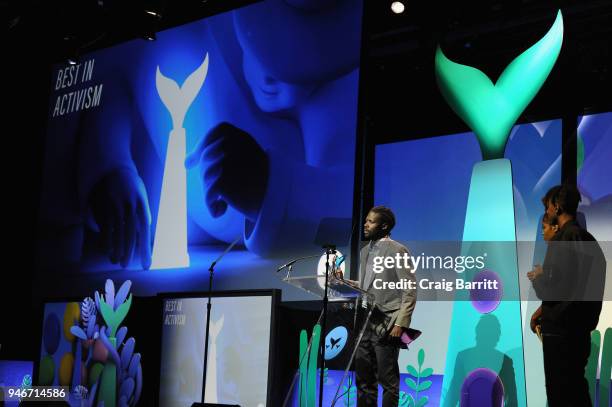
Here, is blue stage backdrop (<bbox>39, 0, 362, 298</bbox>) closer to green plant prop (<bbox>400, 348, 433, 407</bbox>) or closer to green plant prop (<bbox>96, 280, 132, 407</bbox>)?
green plant prop (<bbox>96, 280, 132, 407</bbox>)

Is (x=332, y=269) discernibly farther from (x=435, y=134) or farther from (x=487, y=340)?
(x=435, y=134)

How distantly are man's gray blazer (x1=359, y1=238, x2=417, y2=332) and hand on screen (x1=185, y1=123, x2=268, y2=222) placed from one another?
7.16ft

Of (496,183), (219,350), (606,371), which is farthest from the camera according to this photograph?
(219,350)

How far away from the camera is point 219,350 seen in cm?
608

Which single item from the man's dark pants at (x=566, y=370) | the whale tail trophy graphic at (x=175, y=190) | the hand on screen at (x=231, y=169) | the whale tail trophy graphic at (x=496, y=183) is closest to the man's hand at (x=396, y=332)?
the man's dark pants at (x=566, y=370)

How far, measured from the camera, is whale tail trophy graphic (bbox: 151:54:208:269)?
7.17 metres

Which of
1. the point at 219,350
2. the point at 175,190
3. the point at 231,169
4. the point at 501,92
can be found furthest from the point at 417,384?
the point at 175,190

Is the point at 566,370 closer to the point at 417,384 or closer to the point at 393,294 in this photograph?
the point at 393,294

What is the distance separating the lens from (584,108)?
504 centimetres

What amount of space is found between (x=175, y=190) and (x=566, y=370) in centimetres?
458

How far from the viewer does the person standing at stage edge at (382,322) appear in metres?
4.39

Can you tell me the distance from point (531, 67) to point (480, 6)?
0.80 meters

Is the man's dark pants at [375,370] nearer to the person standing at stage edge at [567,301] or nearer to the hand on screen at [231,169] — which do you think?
the person standing at stage edge at [567,301]

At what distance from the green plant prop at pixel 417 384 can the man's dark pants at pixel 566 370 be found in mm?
1640
